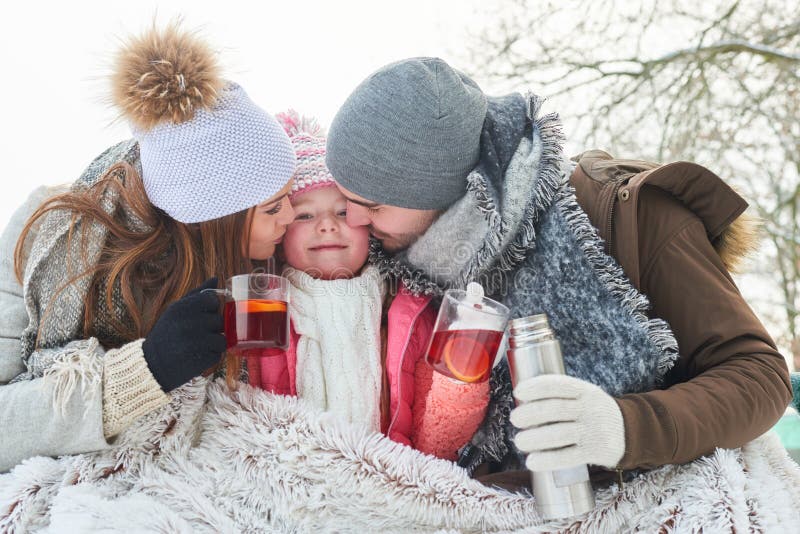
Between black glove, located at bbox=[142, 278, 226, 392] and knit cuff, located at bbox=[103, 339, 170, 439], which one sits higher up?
black glove, located at bbox=[142, 278, 226, 392]

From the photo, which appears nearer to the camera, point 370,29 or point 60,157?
point 60,157

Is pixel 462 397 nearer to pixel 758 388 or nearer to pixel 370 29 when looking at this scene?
pixel 758 388

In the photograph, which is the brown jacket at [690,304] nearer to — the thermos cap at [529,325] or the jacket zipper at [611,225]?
the jacket zipper at [611,225]

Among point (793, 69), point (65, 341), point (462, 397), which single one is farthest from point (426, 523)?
point (793, 69)

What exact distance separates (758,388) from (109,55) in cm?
169

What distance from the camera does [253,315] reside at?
1.47 metres

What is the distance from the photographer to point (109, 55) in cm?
159

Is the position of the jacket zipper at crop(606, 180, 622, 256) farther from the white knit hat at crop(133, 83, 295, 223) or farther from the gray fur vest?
the white knit hat at crop(133, 83, 295, 223)

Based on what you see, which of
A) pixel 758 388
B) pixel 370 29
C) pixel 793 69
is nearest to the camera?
pixel 758 388

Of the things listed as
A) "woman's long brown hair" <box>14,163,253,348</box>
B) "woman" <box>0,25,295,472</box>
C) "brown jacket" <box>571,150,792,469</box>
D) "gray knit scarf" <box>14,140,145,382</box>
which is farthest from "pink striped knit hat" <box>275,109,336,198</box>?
"brown jacket" <box>571,150,792,469</box>

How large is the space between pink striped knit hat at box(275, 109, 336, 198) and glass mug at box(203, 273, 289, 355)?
0.47m

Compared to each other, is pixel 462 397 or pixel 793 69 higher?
pixel 793 69

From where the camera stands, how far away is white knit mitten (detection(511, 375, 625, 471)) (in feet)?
4.15

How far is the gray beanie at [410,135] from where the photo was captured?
5.36ft
